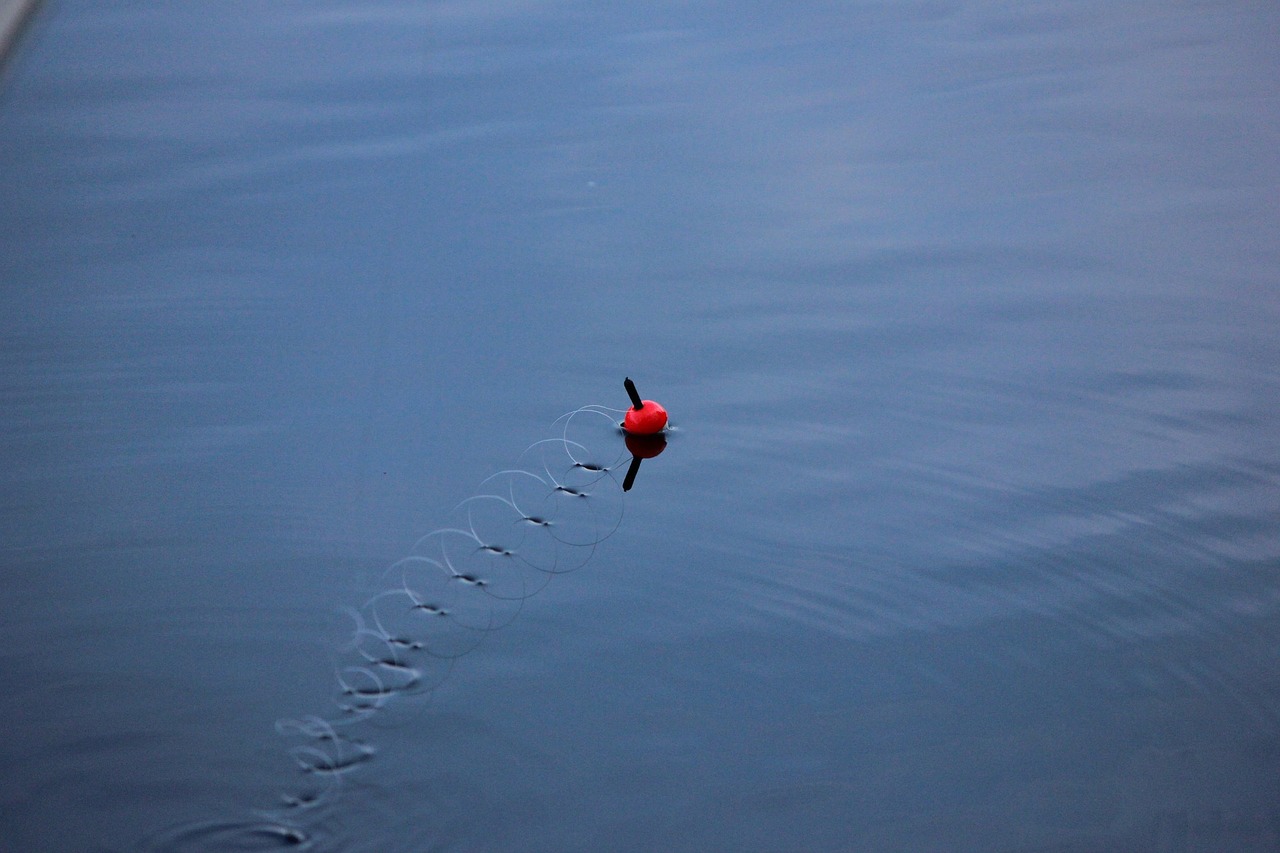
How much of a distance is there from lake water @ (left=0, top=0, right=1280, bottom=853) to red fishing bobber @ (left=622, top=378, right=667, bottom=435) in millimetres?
40

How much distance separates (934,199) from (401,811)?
1.67 m

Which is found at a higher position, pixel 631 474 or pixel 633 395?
pixel 633 395

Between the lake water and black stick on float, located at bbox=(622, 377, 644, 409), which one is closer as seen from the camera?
the lake water

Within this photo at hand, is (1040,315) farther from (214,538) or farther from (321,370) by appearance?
(214,538)

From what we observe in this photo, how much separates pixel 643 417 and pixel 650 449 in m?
0.05

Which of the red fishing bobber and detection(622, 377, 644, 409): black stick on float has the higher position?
detection(622, 377, 644, 409): black stick on float

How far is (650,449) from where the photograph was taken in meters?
1.95

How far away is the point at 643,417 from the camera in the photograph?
196 centimetres

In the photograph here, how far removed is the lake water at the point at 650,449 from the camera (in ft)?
4.90

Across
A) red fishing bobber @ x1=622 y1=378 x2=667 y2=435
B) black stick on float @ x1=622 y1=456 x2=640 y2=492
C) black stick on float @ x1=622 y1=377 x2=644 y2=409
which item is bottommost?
black stick on float @ x1=622 y1=456 x2=640 y2=492

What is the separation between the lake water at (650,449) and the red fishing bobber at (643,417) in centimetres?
4

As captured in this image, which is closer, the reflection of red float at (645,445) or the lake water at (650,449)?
the lake water at (650,449)

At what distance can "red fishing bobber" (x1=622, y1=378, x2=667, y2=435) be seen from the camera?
6.43 feet

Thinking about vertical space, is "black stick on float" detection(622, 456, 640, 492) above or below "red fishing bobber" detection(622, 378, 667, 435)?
below
